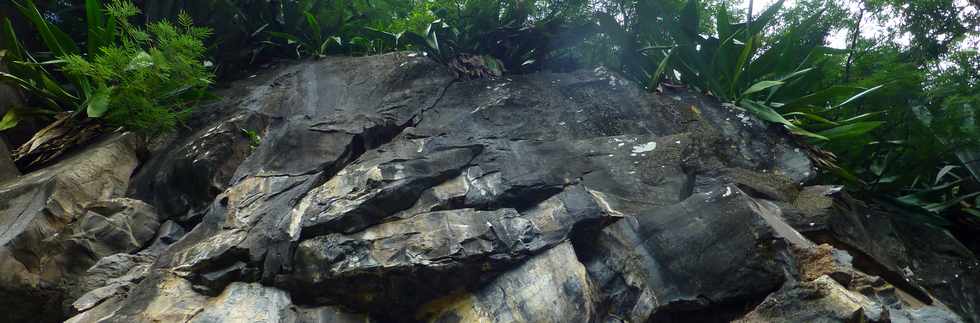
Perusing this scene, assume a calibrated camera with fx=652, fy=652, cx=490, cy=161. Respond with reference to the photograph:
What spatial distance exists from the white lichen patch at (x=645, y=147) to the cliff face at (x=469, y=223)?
0.01 m

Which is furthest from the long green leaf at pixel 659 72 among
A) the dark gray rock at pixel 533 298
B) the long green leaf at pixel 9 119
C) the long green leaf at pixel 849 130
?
the long green leaf at pixel 9 119

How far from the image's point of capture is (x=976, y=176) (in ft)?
16.5

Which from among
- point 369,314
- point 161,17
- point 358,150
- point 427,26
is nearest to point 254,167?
point 358,150

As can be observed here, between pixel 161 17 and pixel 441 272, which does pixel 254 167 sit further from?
pixel 161 17

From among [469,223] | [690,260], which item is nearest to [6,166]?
[469,223]

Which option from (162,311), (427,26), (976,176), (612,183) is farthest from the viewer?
(427,26)

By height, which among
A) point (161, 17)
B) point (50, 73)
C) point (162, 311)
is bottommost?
point (162, 311)

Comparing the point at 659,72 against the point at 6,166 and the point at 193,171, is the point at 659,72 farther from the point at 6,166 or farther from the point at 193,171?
the point at 6,166

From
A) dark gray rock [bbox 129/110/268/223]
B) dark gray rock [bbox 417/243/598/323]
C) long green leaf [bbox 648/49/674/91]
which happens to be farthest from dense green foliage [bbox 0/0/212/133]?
long green leaf [bbox 648/49/674/91]

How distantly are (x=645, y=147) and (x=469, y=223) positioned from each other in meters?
1.36

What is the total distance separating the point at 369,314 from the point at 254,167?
1.56 meters

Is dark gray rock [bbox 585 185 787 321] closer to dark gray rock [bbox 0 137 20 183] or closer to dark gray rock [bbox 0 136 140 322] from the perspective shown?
dark gray rock [bbox 0 136 140 322]

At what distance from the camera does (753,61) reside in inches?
195

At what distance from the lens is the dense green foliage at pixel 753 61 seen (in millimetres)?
4777
